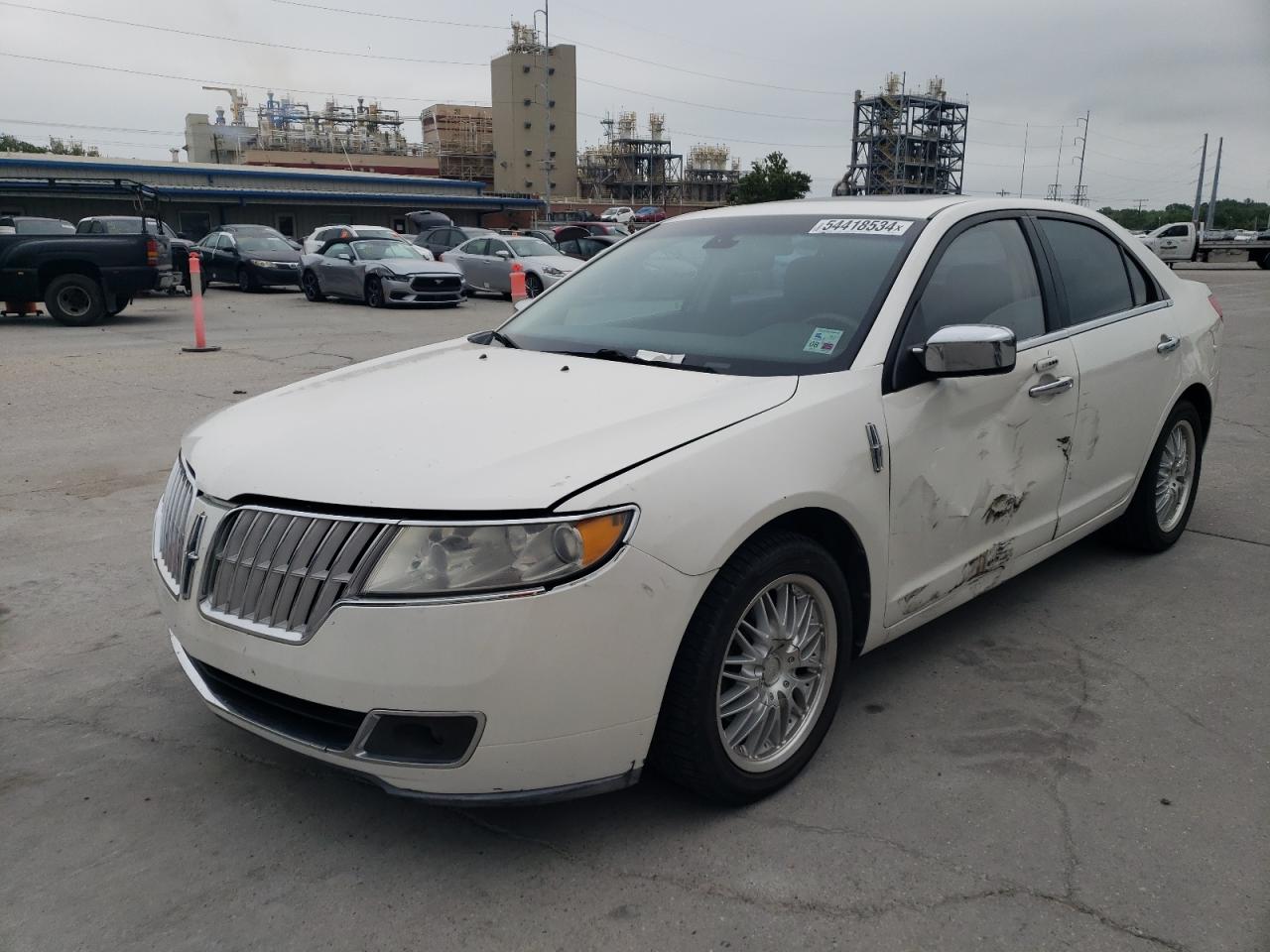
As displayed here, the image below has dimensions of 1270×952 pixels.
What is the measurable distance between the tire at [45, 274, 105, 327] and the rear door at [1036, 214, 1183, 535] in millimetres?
15531

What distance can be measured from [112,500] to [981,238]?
16.4ft

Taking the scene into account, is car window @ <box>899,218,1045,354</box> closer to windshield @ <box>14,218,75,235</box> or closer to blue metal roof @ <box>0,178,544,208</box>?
windshield @ <box>14,218,75,235</box>

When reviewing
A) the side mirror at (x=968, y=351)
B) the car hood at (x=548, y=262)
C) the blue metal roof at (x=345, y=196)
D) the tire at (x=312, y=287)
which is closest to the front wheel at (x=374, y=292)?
the tire at (x=312, y=287)

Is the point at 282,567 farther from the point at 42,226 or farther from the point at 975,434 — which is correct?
the point at 42,226

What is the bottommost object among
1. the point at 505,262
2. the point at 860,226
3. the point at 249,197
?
the point at 505,262

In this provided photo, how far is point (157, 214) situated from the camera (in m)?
19.2

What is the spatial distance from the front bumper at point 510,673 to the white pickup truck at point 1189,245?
40.9m

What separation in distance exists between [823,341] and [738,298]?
1.57 ft

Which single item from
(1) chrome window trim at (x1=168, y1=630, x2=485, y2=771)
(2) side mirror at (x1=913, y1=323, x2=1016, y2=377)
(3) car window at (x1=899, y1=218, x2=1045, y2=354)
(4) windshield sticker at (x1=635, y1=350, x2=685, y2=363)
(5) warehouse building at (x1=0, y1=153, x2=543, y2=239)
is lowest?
(1) chrome window trim at (x1=168, y1=630, x2=485, y2=771)

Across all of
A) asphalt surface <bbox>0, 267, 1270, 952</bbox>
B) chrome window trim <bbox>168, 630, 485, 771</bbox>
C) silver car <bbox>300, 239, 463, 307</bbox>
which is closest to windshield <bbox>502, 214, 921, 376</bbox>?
asphalt surface <bbox>0, 267, 1270, 952</bbox>

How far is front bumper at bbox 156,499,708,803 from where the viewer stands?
2.32m

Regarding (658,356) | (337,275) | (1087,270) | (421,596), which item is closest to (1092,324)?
(1087,270)

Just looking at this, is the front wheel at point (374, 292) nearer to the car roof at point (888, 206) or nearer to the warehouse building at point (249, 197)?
the car roof at point (888, 206)

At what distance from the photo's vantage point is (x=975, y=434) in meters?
3.50
